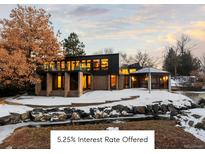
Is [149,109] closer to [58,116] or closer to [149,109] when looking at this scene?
[149,109]

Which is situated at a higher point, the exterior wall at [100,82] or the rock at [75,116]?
the exterior wall at [100,82]

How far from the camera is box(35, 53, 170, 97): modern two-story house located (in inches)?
717

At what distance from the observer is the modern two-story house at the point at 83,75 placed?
1822cm

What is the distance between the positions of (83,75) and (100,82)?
1546 millimetres

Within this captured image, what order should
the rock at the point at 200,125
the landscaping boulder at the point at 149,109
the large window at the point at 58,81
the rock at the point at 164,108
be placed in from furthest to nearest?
the large window at the point at 58,81, the rock at the point at 164,108, the landscaping boulder at the point at 149,109, the rock at the point at 200,125

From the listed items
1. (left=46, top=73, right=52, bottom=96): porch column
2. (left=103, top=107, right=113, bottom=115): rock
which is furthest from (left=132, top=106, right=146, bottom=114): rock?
(left=46, top=73, right=52, bottom=96): porch column

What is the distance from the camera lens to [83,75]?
20.1 metres

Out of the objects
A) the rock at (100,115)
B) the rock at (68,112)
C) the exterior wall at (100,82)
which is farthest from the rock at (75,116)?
the exterior wall at (100,82)

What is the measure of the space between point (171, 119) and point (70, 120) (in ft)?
13.3

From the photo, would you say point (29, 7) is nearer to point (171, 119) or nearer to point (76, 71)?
point (76, 71)

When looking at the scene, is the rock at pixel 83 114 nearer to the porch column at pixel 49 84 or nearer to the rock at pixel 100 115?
the rock at pixel 100 115

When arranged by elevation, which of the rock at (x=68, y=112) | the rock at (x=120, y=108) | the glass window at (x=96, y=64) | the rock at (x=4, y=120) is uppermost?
the glass window at (x=96, y=64)

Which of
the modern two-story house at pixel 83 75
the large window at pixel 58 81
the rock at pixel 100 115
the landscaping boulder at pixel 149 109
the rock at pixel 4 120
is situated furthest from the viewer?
the large window at pixel 58 81

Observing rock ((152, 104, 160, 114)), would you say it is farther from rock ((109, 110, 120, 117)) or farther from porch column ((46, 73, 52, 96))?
porch column ((46, 73, 52, 96))
